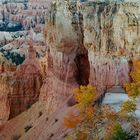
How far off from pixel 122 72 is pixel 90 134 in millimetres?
7429

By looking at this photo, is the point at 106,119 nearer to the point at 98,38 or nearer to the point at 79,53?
the point at 98,38

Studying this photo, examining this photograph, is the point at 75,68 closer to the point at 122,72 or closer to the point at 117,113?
the point at 122,72

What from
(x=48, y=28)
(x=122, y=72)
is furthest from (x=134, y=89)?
(x=48, y=28)

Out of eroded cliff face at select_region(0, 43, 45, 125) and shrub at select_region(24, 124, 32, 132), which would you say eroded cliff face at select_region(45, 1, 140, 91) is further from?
eroded cliff face at select_region(0, 43, 45, 125)

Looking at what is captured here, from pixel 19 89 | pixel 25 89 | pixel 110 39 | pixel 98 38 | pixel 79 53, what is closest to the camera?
pixel 110 39

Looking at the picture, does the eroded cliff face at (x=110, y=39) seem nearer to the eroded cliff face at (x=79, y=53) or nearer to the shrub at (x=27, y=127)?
the eroded cliff face at (x=79, y=53)

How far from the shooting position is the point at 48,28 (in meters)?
42.1

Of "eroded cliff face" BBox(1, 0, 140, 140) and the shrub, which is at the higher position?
"eroded cliff face" BBox(1, 0, 140, 140)

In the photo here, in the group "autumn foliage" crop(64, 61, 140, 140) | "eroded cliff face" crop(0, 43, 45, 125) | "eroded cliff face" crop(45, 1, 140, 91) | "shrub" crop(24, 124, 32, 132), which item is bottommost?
"shrub" crop(24, 124, 32, 132)

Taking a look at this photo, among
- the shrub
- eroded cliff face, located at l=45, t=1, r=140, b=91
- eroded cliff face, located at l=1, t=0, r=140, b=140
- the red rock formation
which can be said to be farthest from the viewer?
the red rock formation

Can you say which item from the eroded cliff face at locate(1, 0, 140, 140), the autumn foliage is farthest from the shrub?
the autumn foliage

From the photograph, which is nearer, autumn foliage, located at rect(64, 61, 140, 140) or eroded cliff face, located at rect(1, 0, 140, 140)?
autumn foliage, located at rect(64, 61, 140, 140)

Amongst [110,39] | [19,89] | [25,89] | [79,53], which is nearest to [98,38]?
[110,39]

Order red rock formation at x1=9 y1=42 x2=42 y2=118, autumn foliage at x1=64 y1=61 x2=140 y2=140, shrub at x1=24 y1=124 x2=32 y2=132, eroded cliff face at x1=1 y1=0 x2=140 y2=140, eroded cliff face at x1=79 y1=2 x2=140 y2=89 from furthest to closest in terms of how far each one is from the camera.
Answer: red rock formation at x1=9 y1=42 x2=42 y2=118 < shrub at x1=24 y1=124 x2=32 y2=132 < eroded cliff face at x1=1 y1=0 x2=140 y2=140 < eroded cliff face at x1=79 y1=2 x2=140 y2=89 < autumn foliage at x1=64 y1=61 x2=140 y2=140
